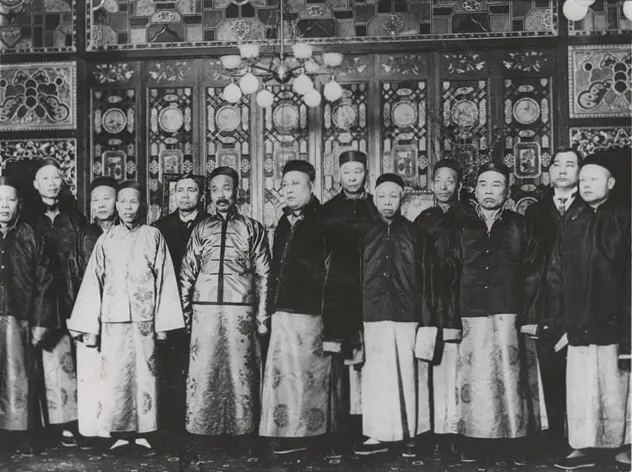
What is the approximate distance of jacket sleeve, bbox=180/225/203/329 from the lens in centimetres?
495

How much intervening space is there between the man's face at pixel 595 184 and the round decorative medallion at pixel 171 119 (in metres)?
2.67

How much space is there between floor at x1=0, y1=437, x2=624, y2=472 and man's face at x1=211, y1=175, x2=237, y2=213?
57.4 inches

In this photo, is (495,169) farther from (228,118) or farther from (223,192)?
(228,118)

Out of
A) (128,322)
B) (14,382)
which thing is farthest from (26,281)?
(128,322)

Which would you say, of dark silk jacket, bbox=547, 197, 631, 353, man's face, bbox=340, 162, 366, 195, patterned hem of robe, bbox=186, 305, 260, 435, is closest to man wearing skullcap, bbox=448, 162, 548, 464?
dark silk jacket, bbox=547, 197, 631, 353

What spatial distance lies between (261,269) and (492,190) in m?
1.50

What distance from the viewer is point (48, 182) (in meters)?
5.25

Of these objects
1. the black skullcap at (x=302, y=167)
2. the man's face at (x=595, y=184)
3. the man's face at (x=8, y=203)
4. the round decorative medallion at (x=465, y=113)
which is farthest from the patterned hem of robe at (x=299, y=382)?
the man's face at (x=8, y=203)

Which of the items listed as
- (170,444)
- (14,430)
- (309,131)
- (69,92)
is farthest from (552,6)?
(14,430)

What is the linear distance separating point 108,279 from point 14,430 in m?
1.13

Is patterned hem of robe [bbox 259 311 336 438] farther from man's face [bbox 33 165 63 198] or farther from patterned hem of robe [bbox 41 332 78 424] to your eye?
man's face [bbox 33 165 63 198]

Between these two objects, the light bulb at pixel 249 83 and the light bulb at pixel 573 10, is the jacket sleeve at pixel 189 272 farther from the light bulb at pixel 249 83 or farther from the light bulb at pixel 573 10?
the light bulb at pixel 573 10

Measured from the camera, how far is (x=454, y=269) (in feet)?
15.7

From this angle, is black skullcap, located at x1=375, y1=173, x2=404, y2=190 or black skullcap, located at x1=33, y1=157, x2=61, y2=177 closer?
black skullcap, located at x1=375, y1=173, x2=404, y2=190
